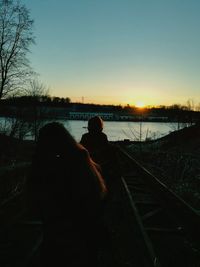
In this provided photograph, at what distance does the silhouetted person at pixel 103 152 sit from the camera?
6.01 m

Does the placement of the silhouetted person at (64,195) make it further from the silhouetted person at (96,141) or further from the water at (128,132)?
the silhouetted person at (96,141)

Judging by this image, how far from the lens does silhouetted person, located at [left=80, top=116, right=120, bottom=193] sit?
6.01 m

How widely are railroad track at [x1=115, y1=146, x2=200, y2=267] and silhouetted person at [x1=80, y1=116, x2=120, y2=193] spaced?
110 centimetres

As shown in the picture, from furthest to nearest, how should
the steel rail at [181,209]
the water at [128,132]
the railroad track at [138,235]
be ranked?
the water at [128,132], the steel rail at [181,209], the railroad track at [138,235]

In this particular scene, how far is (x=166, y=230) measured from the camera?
7164 millimetres

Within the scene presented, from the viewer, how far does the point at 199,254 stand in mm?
6133

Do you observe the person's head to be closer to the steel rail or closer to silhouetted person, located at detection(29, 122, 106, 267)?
the steel rail

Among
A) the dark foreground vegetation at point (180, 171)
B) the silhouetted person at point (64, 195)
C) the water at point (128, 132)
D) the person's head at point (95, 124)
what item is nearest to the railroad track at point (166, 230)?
the dark foreground vegetation at point (180, 171)

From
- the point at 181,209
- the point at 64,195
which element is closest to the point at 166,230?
the point at 181,209

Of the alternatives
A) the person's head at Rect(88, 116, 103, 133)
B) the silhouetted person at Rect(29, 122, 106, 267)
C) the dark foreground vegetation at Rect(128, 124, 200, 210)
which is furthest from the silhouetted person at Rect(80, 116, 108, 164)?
the dark foreground vegetation at Rect(128, 124, 200, 210)

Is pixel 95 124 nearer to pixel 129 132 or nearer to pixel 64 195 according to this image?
pixel 64 195

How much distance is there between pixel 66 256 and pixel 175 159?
15.4 m

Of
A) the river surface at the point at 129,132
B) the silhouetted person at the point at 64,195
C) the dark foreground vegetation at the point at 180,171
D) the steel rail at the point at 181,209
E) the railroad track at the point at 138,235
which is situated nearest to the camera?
the silhouetted person at the point at 64,195

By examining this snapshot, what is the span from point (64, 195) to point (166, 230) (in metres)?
4.63
